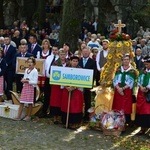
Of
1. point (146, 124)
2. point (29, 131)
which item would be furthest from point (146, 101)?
point (29, 131)

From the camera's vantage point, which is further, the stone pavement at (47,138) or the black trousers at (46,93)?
the black trousers at (46,93)

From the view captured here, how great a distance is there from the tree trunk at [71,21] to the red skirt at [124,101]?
211 inches

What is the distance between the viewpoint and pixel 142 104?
9102 mm

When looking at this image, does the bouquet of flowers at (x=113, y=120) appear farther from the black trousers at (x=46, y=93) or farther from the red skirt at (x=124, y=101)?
the black trousers at (x=46, y=93)

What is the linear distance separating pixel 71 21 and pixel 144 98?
5.98 metres

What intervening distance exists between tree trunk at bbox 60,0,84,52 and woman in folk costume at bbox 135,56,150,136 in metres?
5.63

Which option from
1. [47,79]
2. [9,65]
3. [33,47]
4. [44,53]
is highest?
[33,47]

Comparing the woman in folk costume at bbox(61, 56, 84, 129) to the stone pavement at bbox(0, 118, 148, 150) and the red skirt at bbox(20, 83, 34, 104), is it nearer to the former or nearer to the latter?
the stone pavement at bbox(0, 118, 148, 150)

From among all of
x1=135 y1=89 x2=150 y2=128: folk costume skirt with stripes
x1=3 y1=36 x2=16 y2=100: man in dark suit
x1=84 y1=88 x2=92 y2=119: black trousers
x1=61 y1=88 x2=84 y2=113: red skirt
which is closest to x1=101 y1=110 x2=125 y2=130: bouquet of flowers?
x1=135 y1=89 x2=150 y2=128: folk costume skirt with stripes

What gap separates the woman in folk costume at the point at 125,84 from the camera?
9.16 metres

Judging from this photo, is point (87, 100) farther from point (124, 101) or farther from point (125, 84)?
point (125, 84)

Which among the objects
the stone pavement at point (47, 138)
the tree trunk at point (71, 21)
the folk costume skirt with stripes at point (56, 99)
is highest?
the tree trunk at point (71, 21)

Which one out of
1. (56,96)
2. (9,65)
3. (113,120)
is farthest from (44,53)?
(113,120)

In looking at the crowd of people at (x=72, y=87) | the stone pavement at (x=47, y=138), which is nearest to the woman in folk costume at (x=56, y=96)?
the crowd of people at (x=72, y=87)
